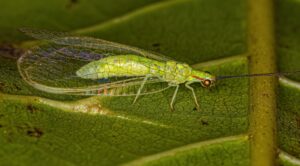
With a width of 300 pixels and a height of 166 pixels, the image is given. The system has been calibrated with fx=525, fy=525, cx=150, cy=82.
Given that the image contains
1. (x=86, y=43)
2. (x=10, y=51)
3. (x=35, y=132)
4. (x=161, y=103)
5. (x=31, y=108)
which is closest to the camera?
(x=35, y=132)

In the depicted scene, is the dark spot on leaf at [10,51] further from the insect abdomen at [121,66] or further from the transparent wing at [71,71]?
the insect abdomen at [121,66]

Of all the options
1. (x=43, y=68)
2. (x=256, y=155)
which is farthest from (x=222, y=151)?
(x=43, y=68)

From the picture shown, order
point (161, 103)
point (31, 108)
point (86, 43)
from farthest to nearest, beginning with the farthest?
1. point (86, 43)
2. point (161, 103)
3. point (31, 108)

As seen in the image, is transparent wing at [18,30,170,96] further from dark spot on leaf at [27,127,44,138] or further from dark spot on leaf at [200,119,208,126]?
dark spot on leaf at [200,119,208,126]

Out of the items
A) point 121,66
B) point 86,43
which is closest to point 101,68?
point 121,66

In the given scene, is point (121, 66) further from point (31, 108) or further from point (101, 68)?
point (31, 108)

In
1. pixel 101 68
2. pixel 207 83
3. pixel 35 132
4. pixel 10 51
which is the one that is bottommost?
pixel 35 132

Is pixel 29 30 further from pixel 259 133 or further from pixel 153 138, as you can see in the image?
pixel 259 133

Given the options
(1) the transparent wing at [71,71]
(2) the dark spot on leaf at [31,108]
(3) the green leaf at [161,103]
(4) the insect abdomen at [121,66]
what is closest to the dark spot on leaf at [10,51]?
(3) the green leaf at [161,103]
